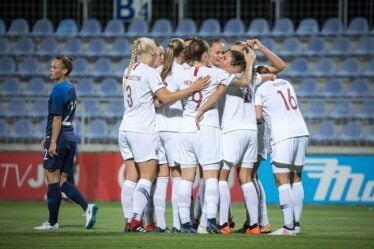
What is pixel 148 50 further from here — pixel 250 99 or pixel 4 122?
pixel 4 122

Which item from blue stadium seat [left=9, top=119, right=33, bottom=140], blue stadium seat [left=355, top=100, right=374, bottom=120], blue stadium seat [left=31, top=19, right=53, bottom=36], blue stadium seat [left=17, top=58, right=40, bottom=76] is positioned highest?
blue stadium seat [left=31, top=19, right=53, bottom=36]

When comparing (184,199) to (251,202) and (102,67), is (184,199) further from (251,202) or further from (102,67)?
(102,67)

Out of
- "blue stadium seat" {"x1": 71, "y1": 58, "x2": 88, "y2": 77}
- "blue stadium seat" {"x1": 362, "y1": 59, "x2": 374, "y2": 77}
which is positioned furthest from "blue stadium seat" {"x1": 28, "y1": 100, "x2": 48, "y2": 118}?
"blue stadium seat" {"x1": 362, "y1": 59, "x2": 374, "y2": 77}

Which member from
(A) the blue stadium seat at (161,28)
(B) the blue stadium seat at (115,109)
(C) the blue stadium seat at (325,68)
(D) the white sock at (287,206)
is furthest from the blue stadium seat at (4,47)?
(D) the white sock at (287,206)

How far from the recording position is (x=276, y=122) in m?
11.6

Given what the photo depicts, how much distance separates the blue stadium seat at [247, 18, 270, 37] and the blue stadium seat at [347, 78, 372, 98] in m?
2.42

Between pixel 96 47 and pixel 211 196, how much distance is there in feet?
40.7

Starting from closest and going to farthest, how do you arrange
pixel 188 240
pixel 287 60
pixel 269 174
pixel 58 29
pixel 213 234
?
1. pixel 188 240
2. pixel 213 234
3. pixel 269 174
4. pixel 287 60
5. pixel 58 29

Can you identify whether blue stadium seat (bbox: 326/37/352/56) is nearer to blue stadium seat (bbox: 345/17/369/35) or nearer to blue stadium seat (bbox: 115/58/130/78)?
blue stadium seat (bbox: 345/17/369/35)

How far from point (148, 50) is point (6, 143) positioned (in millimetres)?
9323

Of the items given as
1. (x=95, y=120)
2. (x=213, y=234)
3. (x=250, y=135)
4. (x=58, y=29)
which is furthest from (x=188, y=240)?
(x=58, y=29)

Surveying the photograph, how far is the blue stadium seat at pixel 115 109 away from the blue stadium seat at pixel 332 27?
487 cm

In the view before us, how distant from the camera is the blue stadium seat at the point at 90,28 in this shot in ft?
76.4

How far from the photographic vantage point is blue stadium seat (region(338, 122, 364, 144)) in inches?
770
